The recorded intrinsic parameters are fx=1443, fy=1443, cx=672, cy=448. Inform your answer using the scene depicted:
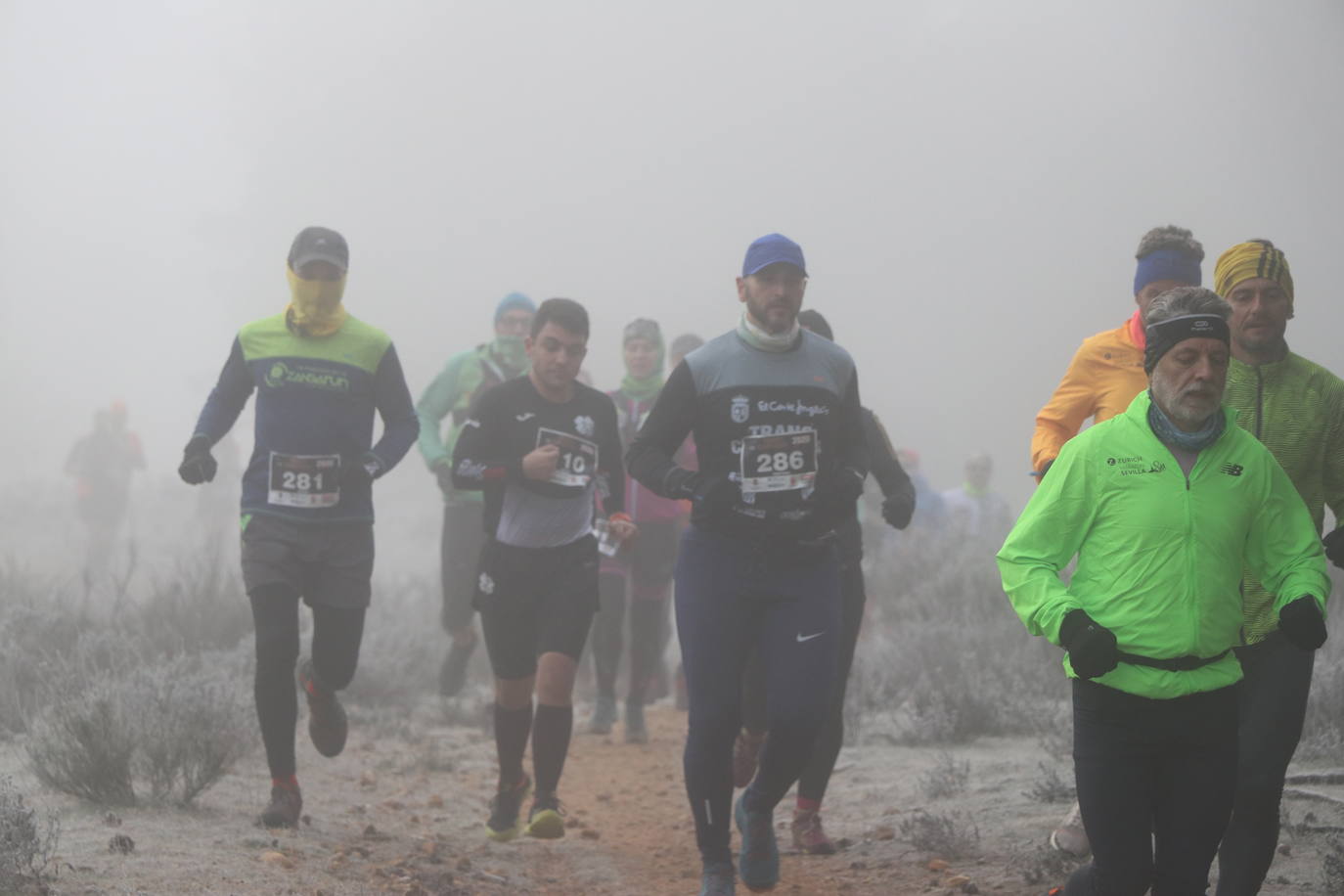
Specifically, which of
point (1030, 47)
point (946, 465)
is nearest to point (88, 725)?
point (946, 465)

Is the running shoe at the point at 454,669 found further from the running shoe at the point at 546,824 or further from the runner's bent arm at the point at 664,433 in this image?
the runner's bent arm at the point at 664,433

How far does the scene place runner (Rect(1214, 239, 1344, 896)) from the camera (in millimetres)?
3729

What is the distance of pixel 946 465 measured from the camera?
73125 millimetres

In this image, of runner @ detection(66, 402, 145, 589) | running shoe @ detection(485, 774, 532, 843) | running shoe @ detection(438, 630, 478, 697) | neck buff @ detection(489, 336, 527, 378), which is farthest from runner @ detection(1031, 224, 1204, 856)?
runner @ detection(66, 402, 145, 589)

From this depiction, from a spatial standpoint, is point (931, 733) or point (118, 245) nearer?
point (931, 733)

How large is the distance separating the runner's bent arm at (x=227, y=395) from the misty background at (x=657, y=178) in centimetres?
1513

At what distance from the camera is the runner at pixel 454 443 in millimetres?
8797

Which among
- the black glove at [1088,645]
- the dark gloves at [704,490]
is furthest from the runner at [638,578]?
the black glove at [1088,645]

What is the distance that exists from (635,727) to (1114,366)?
4.82 meters

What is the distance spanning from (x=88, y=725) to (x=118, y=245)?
6771 inches

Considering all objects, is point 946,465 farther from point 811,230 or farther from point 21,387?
point 21,387

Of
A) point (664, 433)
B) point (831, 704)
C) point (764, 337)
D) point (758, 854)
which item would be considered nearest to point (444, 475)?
point (831, 704)

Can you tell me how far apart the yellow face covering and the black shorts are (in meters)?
1.13

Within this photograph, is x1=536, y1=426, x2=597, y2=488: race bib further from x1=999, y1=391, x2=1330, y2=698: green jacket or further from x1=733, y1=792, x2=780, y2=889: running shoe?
x1=999, y1=391, x2=1330, y2=698: green jacket
